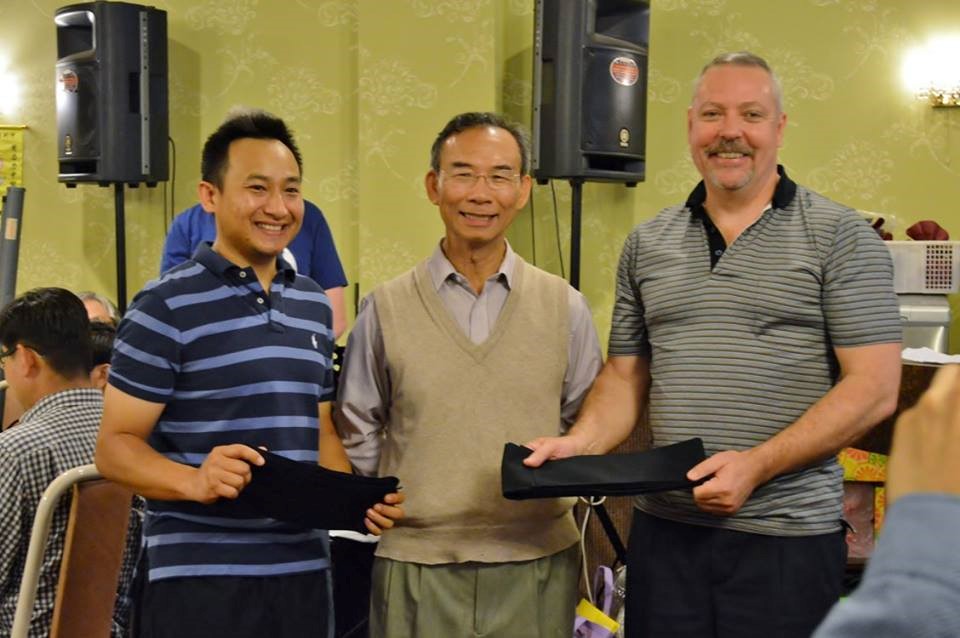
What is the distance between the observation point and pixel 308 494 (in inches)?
64.5

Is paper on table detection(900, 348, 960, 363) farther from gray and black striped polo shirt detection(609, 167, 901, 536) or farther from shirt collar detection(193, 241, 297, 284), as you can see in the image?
shirt collar detection(193, 241, 297, 284)

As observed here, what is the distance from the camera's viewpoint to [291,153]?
1838 millimetres

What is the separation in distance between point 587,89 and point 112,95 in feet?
6.08

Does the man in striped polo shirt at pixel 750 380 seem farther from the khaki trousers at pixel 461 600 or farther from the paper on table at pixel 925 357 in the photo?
the paper on table at pixel 925 357

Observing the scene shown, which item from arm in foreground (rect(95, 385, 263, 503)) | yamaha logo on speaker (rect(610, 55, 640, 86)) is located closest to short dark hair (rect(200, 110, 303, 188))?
A: arm in foreground (rect(95, 385, 263, 503))

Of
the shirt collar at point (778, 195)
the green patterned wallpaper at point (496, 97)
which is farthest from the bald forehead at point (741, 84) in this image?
the green patterned wallpaper at point (496, 97)

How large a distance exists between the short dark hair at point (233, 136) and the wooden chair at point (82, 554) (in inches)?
19.7

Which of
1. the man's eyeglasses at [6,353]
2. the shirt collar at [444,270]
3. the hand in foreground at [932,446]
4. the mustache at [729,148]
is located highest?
the mustache at [729,148]

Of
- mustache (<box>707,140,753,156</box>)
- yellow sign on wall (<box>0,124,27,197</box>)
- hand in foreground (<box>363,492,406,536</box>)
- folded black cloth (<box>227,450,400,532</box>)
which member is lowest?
hand in foreground (<box>363,492,406,536</box>)

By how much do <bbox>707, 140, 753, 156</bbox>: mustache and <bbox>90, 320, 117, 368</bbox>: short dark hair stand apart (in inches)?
52.9

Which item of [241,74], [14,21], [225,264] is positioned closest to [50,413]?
[225,264]

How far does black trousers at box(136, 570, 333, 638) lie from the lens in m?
1.64

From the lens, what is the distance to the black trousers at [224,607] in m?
1.64

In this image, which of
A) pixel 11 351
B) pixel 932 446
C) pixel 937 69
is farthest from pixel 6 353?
pixel 937 69
